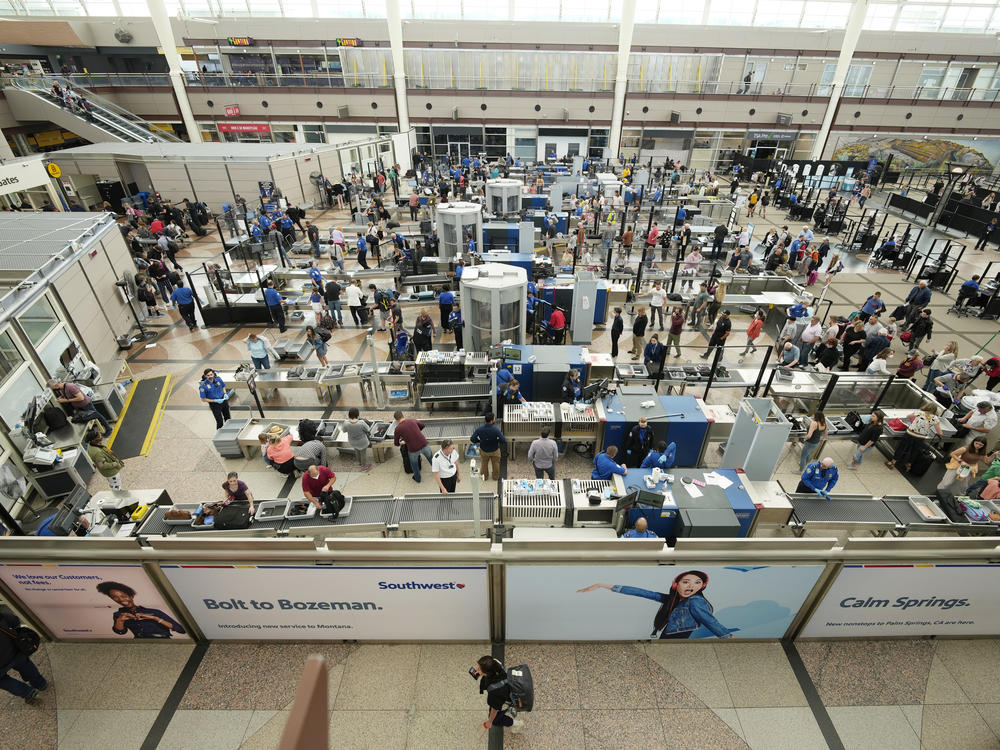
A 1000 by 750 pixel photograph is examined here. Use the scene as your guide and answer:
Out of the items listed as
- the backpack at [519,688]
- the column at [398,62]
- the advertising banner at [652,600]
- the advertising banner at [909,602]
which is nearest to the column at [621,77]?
the column at [398,62]

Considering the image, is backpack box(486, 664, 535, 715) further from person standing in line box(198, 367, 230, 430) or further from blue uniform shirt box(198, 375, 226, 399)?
blue uniform shirt box(198, 375, 226, 399)

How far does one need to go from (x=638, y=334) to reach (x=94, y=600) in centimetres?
1171

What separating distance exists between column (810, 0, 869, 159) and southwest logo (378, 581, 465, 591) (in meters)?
49.0

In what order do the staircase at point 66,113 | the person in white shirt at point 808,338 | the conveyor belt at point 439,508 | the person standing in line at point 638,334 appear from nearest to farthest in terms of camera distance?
1. the conveyor belt at point 439,508
2. the person in white shirt at point 808,338
3. the person standing in line at point 638,334
4. the staircase at point 66,113

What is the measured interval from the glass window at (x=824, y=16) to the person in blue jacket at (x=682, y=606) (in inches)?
2131

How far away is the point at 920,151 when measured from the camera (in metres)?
38.1

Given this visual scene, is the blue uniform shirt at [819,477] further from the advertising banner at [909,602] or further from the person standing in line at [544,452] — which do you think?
the person standing in line at [544,452]

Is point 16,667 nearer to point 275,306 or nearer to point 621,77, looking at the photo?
point 275,306

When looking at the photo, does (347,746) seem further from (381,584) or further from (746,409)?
(746,409)

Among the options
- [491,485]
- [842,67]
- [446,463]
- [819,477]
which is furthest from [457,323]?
[842,67]

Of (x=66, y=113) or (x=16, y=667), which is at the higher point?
(x=66, y=113)

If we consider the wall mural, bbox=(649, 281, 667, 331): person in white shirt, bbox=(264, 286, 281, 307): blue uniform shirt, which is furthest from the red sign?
the wall mural

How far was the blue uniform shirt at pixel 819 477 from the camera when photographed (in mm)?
6957

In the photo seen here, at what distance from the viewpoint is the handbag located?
15.9 feet
